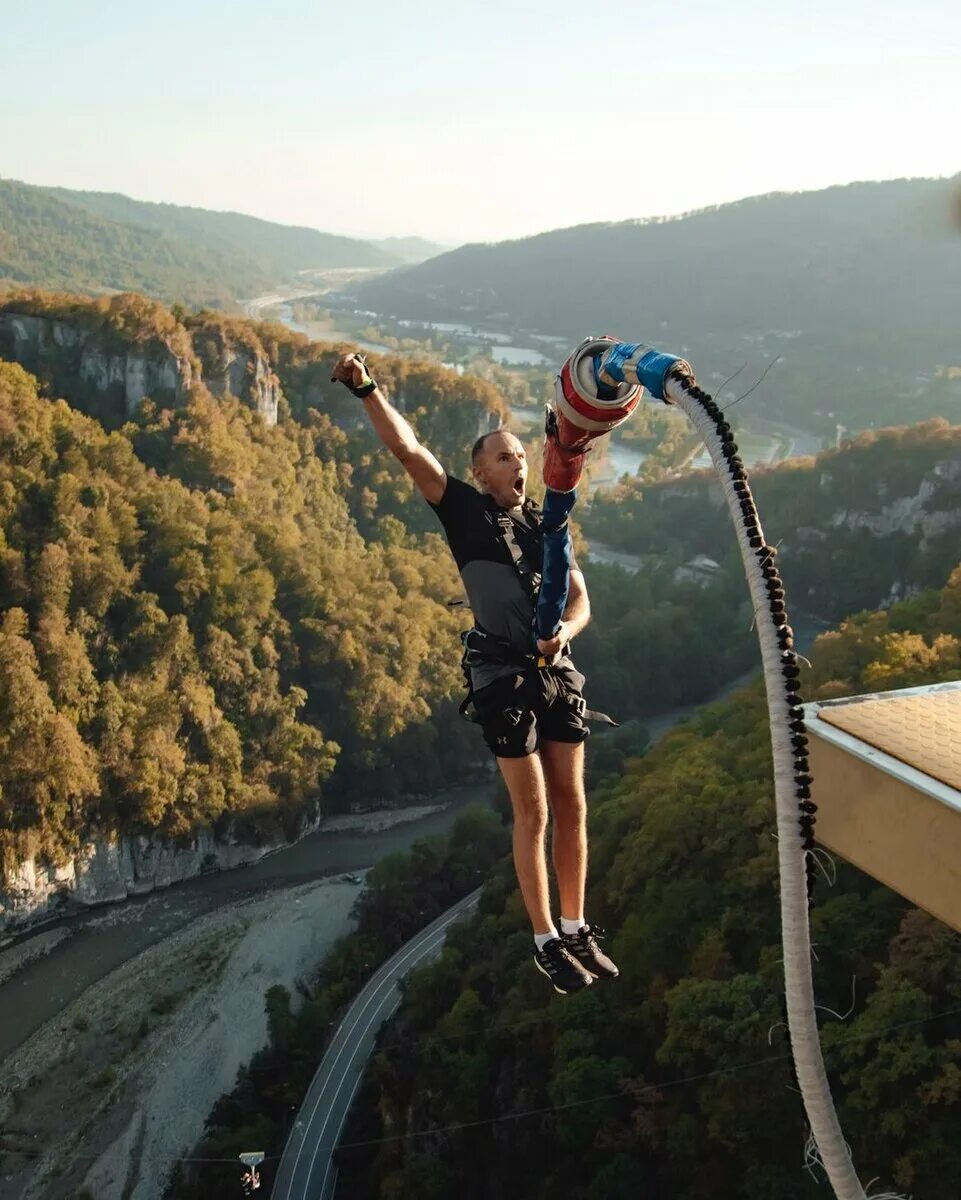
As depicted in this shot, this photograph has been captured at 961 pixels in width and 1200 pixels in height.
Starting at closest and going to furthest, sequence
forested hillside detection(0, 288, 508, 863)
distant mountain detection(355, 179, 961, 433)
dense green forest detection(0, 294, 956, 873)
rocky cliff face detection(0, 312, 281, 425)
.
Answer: forested hillside detection(0, 288, 508, 863) < dense green forest detection(0, 294, 956, 873) < rocky cliff face detection(0, 312, 281, 425) < distant mountain detection(355, 179, 961, 433)

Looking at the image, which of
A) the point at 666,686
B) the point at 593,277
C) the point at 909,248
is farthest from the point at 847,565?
the point at 593,277

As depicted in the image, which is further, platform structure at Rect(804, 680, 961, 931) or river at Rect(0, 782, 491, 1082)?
river at Rect(0, 782, 491, 1082)

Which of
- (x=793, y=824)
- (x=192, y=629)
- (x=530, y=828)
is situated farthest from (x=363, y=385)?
(x=192, y=629)

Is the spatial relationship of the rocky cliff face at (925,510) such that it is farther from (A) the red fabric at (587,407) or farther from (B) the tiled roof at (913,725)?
(A) the red fabric at (587,407)

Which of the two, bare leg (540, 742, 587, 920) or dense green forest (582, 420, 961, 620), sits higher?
bare leg (540, 742, 587, 920)

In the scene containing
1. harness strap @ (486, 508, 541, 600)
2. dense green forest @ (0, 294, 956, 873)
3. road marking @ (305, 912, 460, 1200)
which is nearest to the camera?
harness strap @ (486, 508, 541, 600)

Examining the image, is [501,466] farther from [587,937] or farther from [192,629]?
[192,629]

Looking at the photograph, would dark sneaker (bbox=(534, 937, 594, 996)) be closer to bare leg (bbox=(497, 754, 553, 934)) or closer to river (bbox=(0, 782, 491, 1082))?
bare leg (bbox=(497, 754, 553, 934))

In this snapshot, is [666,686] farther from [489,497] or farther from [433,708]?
[489,497]

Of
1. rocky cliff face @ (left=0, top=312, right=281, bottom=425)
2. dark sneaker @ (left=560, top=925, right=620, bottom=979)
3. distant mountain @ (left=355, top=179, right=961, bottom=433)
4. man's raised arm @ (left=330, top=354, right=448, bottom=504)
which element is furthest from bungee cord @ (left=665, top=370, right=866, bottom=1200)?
distant mountain @ (left=355, top=179, right=961, bottom=433)
